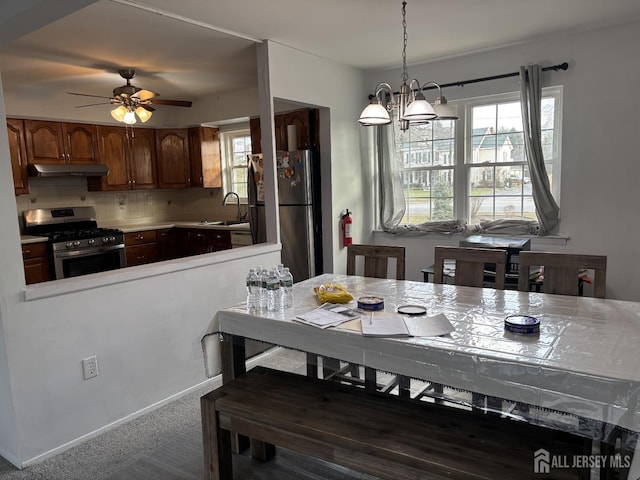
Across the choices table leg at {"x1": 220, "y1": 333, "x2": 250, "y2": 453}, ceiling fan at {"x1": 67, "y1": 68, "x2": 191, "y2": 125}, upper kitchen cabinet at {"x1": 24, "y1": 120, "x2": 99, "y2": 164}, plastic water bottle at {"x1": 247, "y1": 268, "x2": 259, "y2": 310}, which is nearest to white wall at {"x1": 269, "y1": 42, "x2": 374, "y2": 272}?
ceiling fan at {"x1": 67, "y1": 68, "x2": 191, "y2": 125}

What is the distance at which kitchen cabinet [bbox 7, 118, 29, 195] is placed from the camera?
4648 millimetres

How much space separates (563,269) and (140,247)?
4683mm

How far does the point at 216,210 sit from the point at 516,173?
3866 mm

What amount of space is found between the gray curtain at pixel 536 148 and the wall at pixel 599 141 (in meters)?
0.11

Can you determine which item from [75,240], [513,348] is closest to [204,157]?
[75,240]

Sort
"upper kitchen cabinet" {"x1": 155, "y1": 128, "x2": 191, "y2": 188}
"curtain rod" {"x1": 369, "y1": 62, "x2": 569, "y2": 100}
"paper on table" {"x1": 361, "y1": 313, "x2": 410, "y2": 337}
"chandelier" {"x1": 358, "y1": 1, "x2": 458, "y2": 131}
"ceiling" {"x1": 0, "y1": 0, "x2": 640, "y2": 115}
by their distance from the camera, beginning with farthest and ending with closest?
"upper kitchen cabinet" {"x1": 155, "y1": 128, "x2": 191, "y2": 188}, "curtain rod" {"x1": 369, "y1": 62, "x2": 569, "y2": 100}, "ceiling" {"x1": 0, "y1": 0, "x2": 640, "y2": 115}, "chandelier" {"x1": 358, "y1": 1, "x2": 458, "y2": 131}, "paper on table" {"x1": 361, "y1": 313, "x2": 410, "y2": 337}

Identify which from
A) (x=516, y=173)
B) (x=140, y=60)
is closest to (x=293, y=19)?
(x=140, y=60)

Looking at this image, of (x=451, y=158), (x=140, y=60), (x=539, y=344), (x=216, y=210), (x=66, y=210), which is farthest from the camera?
(x=216, y=210)

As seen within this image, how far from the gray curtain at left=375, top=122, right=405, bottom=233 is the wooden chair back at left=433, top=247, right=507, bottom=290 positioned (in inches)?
76.1

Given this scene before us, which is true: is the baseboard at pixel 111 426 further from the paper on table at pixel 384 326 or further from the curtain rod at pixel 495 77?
the curtain rod at pixel 495 77

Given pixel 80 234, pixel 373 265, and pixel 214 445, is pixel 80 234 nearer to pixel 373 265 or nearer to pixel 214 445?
pixel 373 265

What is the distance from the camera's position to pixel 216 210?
6227 millimetres

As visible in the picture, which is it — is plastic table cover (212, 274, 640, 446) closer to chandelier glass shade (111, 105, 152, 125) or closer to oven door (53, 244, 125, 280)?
chandelier glass shade (111, 105, 152, 125)

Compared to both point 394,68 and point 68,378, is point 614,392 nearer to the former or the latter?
point 68,378
